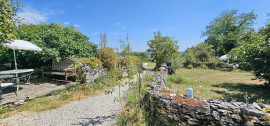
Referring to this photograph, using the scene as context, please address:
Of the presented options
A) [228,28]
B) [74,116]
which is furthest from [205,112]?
[228,28]

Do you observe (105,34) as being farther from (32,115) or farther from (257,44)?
(257,44)

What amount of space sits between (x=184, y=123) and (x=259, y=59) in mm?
6307

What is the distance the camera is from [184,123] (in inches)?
117

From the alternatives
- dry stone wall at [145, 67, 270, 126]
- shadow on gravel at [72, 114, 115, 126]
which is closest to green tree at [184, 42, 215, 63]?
dry stone wall at [145, 67, 270, 126]

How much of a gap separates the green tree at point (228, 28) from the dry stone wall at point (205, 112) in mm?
26102

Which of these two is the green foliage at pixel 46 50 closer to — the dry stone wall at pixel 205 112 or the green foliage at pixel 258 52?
the dry stone wall at pixel 205 112

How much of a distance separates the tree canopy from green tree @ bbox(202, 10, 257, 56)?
644 inches

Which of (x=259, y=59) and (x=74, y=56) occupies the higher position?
(x=74, y=56)

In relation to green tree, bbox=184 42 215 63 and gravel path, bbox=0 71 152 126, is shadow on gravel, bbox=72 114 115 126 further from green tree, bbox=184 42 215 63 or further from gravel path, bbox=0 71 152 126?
green tree, bbox=184 42 215 63

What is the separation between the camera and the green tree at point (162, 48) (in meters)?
13.3

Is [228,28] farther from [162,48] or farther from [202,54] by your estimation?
[162,48]

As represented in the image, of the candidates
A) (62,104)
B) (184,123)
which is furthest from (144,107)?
(62,104)

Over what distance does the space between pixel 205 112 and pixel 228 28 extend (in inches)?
1327

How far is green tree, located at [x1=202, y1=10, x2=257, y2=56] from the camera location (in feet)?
80.9
